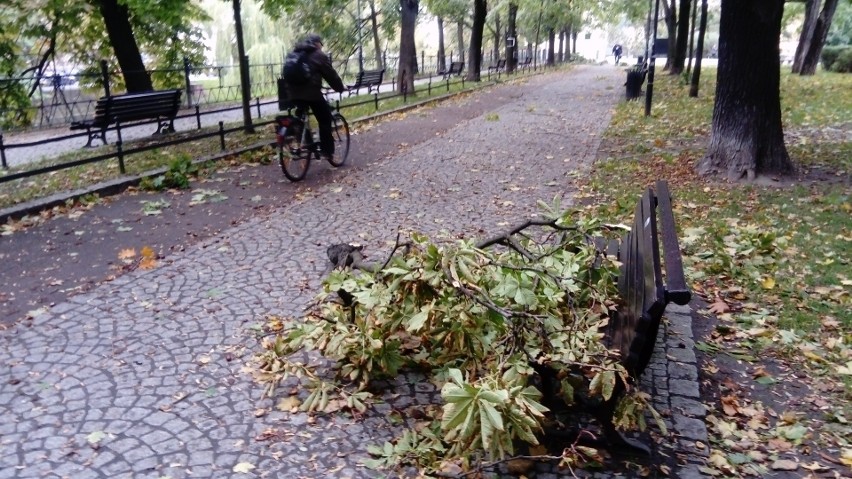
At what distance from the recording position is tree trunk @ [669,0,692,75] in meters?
24.3

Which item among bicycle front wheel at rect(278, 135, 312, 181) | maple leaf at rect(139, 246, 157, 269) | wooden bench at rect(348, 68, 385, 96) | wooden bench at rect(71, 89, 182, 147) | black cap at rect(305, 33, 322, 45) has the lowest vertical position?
maple leaf at rect(139, 246, 157, 269)

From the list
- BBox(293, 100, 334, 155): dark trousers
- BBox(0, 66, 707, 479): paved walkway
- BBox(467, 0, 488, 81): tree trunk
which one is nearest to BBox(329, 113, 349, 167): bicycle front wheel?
BBox(293, 100, 334, 155): dark trousers

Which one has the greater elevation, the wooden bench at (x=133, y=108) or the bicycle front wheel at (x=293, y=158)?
the wooden bench at (x=133, y=108)

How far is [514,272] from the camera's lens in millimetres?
3625

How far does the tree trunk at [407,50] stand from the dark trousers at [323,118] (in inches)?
454

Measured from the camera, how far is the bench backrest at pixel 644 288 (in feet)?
8.98

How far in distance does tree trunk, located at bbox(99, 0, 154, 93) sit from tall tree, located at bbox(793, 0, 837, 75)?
78.1ft

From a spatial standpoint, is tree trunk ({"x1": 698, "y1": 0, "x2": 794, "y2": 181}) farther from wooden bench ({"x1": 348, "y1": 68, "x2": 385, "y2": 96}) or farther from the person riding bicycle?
wooden bench ({"x1": 348, "y1": 68, "x2": 385, "y2": 96})

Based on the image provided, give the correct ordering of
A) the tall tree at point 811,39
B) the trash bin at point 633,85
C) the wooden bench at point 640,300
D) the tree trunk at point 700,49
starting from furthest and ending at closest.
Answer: the tall tree at point 811,39
the trash bin at point 633,85
the tree trunk at point 700,49
the wooden bench at point 640,300

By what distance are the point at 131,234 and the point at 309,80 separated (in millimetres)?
3296

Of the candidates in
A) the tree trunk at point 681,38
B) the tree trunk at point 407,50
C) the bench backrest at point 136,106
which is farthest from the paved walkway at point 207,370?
the tree trunk at point 681,38

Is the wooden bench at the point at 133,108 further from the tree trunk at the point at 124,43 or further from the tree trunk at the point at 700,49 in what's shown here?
the tree trunk at the point at 700,49

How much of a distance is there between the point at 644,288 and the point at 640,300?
2.4 inches

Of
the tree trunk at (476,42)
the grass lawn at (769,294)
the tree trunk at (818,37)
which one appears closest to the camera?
the grass lawn at (769,294)
